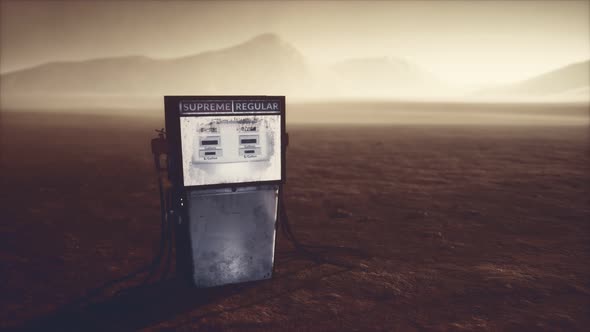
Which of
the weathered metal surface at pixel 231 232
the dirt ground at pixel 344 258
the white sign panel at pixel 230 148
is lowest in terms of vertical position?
the dirt ground at pixel 344 258

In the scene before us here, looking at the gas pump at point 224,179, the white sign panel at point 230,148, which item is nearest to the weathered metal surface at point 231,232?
the gas pump at point 224,179

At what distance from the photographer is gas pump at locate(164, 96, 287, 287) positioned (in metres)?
3.80

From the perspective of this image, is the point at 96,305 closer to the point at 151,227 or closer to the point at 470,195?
the point at 151,227

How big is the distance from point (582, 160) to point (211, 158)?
50.1ft

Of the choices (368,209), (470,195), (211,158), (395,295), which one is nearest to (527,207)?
(470,195)

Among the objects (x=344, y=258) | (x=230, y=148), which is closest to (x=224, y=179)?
(x=230, y=148)

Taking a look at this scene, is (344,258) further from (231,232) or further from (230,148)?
(230,148)

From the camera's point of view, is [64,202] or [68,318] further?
[64,202]

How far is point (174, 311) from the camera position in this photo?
385cm

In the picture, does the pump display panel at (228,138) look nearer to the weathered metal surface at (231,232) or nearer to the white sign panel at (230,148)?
the white sign panel at (230,148)

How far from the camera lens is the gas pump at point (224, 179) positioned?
380cm

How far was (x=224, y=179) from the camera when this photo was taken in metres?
3.93

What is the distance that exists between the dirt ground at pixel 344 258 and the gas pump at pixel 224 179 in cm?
38

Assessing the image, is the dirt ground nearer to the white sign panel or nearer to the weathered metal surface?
the weathered metal surface
